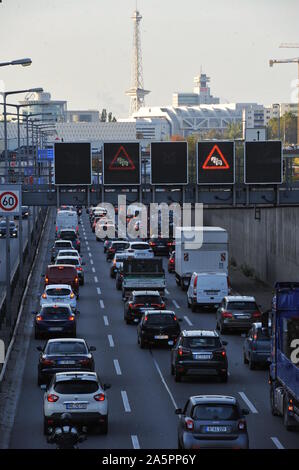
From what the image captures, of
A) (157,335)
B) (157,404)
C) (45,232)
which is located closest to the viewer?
(157,404)

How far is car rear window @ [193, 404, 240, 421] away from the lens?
23656 mm

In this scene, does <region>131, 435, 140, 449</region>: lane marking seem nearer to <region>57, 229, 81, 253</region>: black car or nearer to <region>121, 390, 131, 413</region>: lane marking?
<region>121, 390, 131, 413</region>: lane marking

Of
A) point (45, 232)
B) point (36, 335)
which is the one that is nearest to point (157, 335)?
point (36, 335)

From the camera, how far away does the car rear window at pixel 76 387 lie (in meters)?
27.2

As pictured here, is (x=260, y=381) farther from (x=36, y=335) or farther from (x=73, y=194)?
(x=73, y=194)

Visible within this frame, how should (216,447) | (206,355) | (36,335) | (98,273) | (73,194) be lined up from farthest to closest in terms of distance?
(98,273) < (73,194) < (36,335) < (206,355) < (216,447)

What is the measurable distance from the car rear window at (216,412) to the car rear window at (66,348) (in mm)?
10737

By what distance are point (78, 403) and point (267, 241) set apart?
4173 cm

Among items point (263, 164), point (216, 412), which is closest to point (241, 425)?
point (216, 412)

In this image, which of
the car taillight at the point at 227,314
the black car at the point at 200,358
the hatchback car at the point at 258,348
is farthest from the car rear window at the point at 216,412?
the car taillight at the point at 227,314

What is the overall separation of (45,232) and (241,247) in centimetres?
4251

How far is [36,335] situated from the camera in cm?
4541

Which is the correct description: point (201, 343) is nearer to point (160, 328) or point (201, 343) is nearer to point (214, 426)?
point (160, 328)

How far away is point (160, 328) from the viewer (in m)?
42.5
